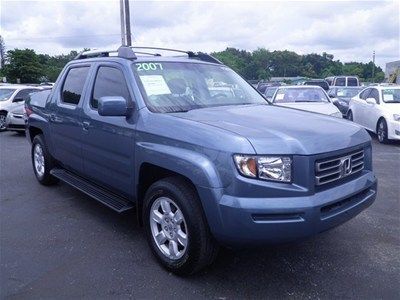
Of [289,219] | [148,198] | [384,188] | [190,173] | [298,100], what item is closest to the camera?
[289,219]

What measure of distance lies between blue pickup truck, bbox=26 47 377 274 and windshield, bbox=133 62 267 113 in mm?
15

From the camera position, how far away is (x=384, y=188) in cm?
631

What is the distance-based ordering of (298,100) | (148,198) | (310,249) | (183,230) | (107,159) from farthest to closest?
(298,100), (107,159), (310,249), (148,198), (183,230)

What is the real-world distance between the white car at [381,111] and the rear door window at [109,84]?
8115 mm

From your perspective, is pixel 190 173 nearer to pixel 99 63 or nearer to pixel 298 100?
pixel 99 63

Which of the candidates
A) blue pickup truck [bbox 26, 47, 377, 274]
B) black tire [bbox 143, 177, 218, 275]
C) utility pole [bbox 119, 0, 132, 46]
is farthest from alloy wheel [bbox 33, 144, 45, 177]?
utility pole [bbox 119, 0, 132, 46]

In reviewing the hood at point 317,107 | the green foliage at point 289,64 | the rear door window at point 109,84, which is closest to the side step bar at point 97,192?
the rear door window at point 109,84

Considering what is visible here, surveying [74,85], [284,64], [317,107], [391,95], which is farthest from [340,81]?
[284,64]

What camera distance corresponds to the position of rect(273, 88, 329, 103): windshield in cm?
1150

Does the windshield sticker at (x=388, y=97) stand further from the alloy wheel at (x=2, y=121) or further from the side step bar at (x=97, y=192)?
the alloy wheel at (x=2, y=121)

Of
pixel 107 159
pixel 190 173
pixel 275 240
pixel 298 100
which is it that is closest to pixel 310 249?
pixel 275 240

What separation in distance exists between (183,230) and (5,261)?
1722mm

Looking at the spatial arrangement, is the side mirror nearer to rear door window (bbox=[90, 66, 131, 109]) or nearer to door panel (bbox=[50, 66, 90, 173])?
rear door window (bbox=[90, 66, 131, 109])

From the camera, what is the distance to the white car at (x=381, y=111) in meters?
10.5
